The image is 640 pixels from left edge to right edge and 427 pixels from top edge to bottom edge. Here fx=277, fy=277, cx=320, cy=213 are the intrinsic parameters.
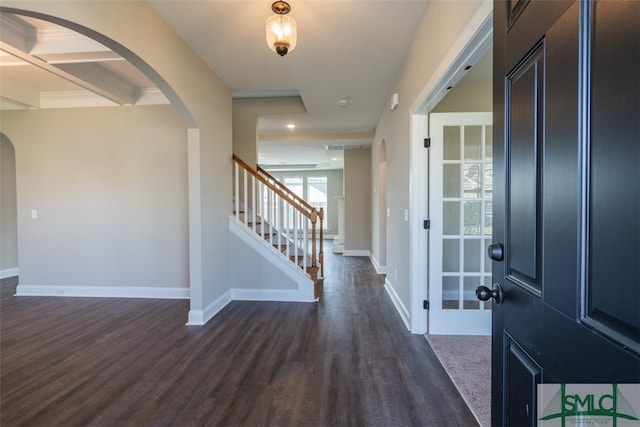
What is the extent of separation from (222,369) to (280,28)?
8.16ft

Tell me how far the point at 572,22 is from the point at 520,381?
3.12ft

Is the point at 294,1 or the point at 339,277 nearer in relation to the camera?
the point at 294,1

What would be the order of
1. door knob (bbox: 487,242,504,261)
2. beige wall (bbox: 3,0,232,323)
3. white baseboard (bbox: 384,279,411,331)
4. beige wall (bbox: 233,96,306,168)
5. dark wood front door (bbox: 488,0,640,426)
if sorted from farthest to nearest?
beige wall (bbox: 233,96,306,168) < white baseboard (bbox: 384,279,411,331) < beige wall (bbox: 3,0,232,323) < door knob (bbox: 487,242,504,261) < dark wood front door (bbox: 488,0,640,426)

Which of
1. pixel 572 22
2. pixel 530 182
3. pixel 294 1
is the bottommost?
pixel 530 182

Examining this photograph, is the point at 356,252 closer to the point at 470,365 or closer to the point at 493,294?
the point at 470,365

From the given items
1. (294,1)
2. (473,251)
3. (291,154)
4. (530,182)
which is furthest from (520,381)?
(291,154)

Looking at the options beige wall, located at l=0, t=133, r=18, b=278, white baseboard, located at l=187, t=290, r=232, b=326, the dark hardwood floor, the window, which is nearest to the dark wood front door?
the dark hardwood floor

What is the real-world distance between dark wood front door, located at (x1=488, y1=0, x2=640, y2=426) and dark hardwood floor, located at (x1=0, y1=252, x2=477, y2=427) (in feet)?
3.35

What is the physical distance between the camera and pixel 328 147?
6340 mm

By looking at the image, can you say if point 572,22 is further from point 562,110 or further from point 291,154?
point 291,154

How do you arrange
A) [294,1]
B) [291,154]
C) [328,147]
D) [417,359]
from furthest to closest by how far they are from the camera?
1. [291,154]
2. [328,147]
3. [417,359]
4. [294,1]

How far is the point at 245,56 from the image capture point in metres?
2.81

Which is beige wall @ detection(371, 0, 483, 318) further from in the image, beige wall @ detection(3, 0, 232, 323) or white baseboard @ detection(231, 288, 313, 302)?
beige wall @ detection(3, 0, 232, 323)

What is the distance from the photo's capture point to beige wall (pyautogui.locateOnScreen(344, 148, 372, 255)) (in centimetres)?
658
